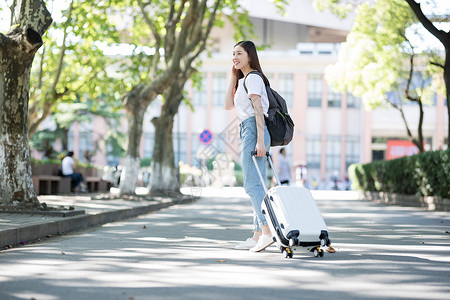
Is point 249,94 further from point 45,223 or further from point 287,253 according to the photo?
point 45,223

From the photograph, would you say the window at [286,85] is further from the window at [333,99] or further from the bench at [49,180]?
the bench at [49,180]

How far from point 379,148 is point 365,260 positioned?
55.4 meters

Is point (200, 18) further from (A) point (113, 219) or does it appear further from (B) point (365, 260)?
(B) point (365, 260)

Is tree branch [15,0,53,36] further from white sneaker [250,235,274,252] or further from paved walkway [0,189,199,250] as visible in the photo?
white sneaker [250,235,274,252]

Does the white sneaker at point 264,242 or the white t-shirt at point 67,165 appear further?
the white t-shirt at point 67,165

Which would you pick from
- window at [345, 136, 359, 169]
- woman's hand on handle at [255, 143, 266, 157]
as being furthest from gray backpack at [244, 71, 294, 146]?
window at [345, 136, 359, 169]

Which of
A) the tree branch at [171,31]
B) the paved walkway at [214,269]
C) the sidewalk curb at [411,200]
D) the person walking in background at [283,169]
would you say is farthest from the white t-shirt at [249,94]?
the person walking in background at [283,169]

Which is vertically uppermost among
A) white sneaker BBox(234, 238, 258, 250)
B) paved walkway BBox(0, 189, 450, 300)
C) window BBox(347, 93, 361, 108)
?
window BBox(347, 93, 361, 108)

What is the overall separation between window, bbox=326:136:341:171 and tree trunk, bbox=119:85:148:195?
43187mm

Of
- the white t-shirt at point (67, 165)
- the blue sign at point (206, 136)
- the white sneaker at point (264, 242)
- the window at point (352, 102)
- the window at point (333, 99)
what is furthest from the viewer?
the window at point (333, 99)

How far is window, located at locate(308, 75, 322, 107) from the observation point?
61344 millimetres

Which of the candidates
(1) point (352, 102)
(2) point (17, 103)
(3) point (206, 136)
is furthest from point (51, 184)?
(1) point (352, 102)

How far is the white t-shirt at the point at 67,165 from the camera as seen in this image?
2497 cm

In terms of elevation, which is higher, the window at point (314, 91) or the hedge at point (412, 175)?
the window at point (314, 91)
